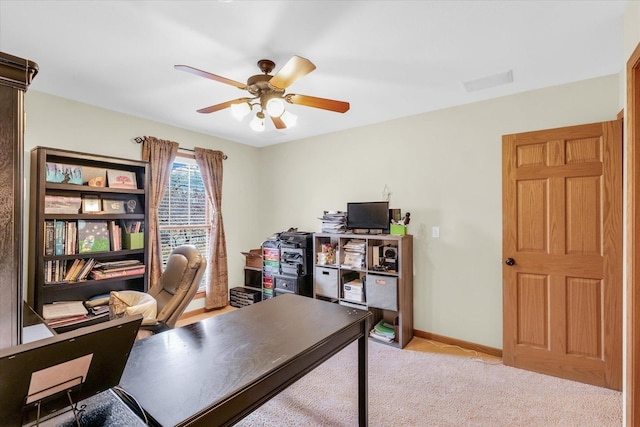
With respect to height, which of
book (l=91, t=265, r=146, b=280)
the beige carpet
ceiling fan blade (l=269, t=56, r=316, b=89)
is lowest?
the beige carpet

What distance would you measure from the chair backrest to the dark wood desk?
71cm

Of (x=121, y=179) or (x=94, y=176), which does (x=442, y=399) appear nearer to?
(x=121, y=179)

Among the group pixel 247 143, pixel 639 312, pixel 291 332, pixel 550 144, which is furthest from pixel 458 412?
pixel 247 143

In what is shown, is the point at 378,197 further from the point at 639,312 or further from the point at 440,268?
the point at 639,312

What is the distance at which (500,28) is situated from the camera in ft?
5.95

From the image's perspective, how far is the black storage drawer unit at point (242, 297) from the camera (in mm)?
4109

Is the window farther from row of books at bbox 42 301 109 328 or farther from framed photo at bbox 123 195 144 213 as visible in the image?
row of books at bbox 42 301 109 328

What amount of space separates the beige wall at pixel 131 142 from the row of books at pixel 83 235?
0.27 meters

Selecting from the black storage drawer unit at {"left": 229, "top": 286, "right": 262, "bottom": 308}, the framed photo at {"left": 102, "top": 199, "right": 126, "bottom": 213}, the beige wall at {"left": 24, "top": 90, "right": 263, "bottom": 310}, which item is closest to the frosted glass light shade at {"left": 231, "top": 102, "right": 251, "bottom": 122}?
the framed photo at {"left": 102, "top": 199, "right": 126, "bottom": 213}

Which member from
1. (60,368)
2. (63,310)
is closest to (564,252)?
(60,368)

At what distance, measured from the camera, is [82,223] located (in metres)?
2.77

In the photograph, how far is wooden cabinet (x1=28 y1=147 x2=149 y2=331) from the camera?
2.46m

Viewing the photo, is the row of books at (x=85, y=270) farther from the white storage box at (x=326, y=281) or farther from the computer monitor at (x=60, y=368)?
the computer monitor at (x=60, y=368)

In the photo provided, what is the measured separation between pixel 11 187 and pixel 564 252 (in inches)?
129
